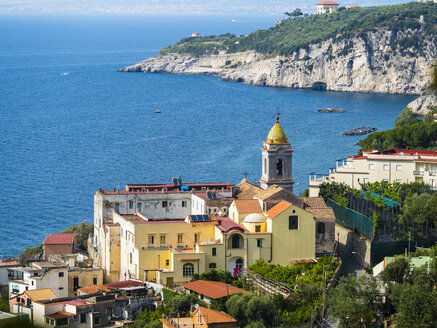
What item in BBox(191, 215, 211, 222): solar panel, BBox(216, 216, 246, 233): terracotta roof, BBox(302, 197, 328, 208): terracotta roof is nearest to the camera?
BBox(216, 216, 246, 233): terracotta roof

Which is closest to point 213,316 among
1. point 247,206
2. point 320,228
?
point 247,206

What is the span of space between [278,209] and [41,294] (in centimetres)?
1204

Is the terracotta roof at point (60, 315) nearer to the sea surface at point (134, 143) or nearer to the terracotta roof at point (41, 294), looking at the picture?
the terracotta roof at point (41, 294)

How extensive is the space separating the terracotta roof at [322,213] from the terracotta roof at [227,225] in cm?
403

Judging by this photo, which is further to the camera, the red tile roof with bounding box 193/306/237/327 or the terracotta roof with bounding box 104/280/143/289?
the terracotta roof with bounding box 104/280/143/289

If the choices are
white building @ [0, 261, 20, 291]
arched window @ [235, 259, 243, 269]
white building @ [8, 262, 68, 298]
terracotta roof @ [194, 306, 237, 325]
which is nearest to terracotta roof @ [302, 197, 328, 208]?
arched window @ [235, 259, 243, 269]

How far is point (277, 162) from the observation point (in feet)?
→ 200

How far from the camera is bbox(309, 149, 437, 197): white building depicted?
222ft

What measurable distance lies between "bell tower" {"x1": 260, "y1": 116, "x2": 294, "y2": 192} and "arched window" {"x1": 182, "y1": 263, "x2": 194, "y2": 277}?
1244cm

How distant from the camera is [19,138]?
144250mm

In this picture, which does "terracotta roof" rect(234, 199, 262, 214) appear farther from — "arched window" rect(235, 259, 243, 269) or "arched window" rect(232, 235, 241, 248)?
"arched window" rect(235, 259, 243, 269)

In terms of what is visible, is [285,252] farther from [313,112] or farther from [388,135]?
[313,112]

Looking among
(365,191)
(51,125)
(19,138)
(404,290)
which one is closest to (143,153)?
(19,138)

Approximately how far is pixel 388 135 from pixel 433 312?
160ft
